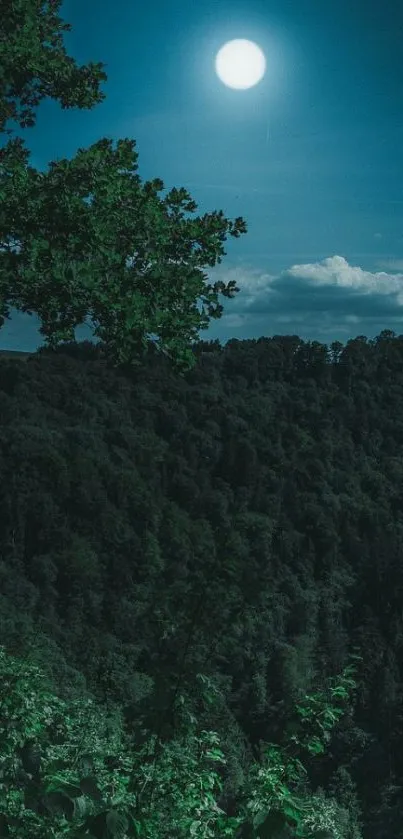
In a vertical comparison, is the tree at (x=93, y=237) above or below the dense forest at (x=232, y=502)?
above

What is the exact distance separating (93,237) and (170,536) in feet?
190

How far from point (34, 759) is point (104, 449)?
68.5 meters

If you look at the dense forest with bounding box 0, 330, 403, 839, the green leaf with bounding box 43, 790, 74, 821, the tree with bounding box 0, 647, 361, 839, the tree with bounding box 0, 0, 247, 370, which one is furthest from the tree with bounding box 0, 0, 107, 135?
the dense forest with bounding box 0, 330, 403, 839

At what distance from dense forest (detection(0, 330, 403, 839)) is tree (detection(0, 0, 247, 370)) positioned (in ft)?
46.7

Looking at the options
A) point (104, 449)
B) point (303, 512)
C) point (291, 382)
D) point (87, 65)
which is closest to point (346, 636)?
point (303, 512)

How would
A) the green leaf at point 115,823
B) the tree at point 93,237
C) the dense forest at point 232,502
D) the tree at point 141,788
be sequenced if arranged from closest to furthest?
1. the green leaf at point 115,823
2. the tree at point 141,788
3. the tree at point 93,237
4. the dense forest at point 232,502

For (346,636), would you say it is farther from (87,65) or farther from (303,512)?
(87,65)

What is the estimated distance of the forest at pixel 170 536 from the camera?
12.5 ft

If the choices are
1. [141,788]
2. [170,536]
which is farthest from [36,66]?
[170,536]

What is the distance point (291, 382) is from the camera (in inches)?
3903

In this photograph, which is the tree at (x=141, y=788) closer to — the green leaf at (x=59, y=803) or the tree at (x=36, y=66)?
the green leaf at (x=59, y=803)

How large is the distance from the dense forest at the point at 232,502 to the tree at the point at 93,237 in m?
14.2

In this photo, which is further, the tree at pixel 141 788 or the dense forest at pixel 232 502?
the dense forest at pixel 232 502

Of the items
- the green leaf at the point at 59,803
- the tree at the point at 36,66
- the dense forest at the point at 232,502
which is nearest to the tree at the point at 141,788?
the green leaf at the point at 59,803
